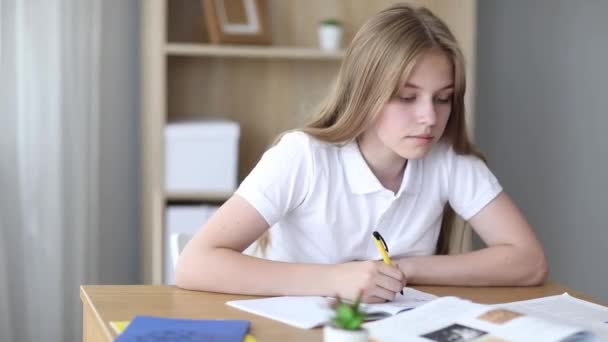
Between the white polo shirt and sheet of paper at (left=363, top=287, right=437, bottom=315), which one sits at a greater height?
the white polo shirt

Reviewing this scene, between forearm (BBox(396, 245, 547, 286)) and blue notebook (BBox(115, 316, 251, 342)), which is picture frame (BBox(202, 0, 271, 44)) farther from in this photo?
blue notebook (BBox(115, 316, 251, 342))

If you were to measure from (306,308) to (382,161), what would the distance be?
544mm

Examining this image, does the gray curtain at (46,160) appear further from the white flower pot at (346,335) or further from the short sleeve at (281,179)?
the white flower pot at (346,335)

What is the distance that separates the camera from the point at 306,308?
1449mm

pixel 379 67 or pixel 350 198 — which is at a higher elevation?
pixel 379 67

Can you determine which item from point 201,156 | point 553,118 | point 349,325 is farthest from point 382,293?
point 553,118

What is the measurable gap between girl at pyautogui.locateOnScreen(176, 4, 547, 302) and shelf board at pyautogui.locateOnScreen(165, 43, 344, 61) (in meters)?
1.07

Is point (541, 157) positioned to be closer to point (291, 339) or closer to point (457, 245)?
point (457, 245)

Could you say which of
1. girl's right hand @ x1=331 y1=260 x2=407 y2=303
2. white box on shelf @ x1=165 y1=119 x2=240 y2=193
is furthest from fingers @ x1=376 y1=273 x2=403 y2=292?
white box on shelf @ x1=165 y1=119 x2=240 y2=193

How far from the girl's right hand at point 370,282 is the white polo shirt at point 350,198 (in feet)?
0.83

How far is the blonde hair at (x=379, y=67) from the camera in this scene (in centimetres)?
174

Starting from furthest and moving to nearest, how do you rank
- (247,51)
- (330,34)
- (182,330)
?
(330,34), (247,51), (182,330)

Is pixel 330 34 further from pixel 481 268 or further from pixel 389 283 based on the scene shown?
pixel 389 283

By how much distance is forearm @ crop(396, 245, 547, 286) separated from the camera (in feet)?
5.59
